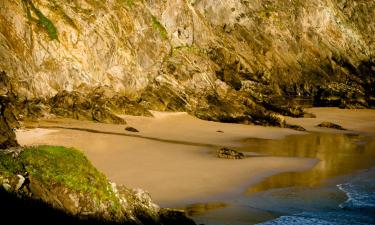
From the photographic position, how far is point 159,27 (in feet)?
135

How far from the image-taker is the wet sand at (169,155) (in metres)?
17.7

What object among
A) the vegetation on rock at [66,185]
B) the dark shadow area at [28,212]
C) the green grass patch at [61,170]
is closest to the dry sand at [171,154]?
the vegetation on rock at [66,185]

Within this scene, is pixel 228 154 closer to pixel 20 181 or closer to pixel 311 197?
pixel 311 197

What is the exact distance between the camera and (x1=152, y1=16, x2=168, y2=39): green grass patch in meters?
40.8

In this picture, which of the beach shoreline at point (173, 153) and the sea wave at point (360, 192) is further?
the beach shoreline at point (173, 153)

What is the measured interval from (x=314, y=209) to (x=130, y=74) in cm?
2329

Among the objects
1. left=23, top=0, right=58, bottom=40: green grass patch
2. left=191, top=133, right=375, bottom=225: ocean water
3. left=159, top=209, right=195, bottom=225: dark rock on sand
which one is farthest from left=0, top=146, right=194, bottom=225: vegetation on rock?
left=23, top=0, right=58, bottom=40: green grass patch

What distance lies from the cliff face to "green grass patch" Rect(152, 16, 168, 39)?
112 millimetres

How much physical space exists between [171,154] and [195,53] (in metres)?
21.6

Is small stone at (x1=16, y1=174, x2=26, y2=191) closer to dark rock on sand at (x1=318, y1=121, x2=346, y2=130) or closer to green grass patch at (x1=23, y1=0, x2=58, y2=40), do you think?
green grass patch at (x1=23, y1=0, x2=58, y2=40)

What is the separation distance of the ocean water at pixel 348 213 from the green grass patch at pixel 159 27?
25.3 m

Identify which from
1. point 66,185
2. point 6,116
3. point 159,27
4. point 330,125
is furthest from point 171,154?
point 159,27

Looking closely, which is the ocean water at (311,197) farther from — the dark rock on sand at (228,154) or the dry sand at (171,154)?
the dark rock on sand at (228,154)

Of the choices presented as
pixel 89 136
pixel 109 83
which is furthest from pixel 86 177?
pixel 109 83
